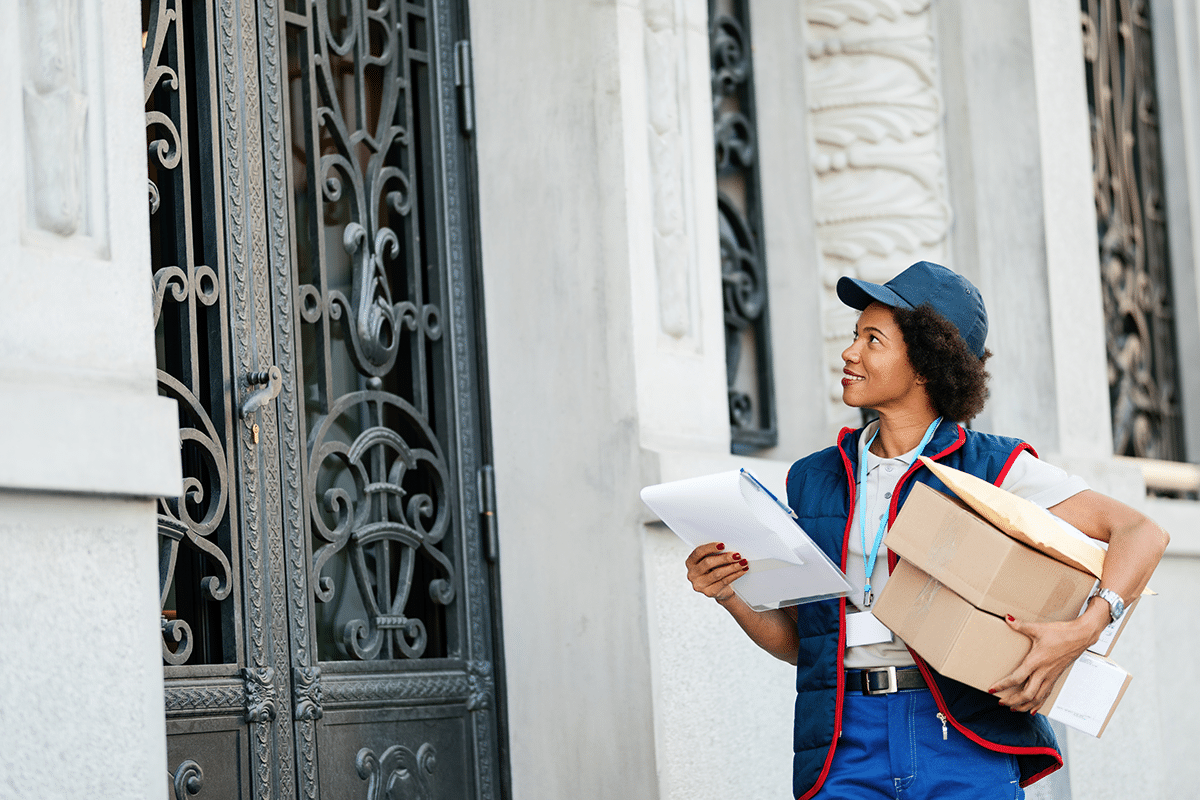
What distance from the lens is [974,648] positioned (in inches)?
103

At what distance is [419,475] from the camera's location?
4.19 m

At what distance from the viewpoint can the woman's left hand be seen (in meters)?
2.59

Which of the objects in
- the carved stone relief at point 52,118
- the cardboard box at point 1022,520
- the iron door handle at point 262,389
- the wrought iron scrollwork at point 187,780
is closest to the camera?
the cardboard box at point 1022,520

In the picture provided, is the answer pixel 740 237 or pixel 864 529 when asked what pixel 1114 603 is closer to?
pixel 864 529

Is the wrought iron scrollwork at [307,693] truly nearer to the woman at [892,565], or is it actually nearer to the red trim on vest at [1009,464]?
the woman at [892,565]

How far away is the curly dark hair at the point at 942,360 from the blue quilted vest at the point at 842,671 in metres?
0.06

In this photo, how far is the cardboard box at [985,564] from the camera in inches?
102

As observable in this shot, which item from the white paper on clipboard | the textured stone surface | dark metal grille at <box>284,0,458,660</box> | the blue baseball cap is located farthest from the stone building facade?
the blue baseball cap

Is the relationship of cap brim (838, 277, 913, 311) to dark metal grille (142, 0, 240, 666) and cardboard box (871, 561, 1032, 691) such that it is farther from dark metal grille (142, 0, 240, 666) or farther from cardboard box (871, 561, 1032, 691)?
dark metal grille (142, 0, 240, 666)

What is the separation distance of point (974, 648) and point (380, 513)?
187 cm

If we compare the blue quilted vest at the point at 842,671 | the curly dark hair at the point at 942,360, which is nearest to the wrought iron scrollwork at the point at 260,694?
the blue quilted vest at the point at 842,671

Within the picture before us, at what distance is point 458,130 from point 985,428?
209 cm

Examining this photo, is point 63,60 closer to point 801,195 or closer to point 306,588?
point 306,588

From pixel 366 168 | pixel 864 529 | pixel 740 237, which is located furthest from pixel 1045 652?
pixel 740 237
